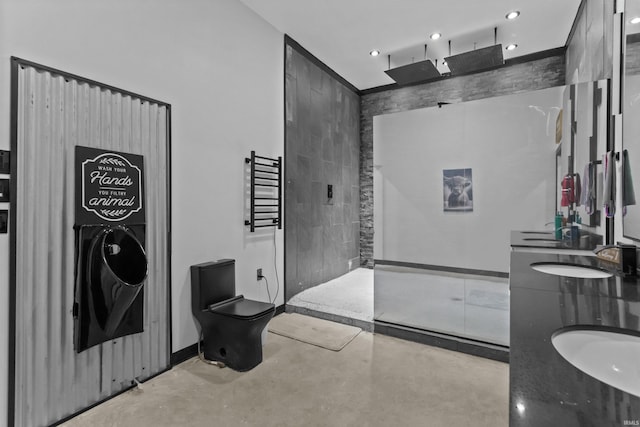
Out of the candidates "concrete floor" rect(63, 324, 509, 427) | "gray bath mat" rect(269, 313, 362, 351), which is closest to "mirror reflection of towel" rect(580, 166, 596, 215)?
"concrete floor" rect(63, 324, 509, 427)

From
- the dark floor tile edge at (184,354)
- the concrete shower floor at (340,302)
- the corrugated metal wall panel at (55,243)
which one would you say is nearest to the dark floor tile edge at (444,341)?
the concrete shower floor at (340,302)

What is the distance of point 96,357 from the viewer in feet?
6.49

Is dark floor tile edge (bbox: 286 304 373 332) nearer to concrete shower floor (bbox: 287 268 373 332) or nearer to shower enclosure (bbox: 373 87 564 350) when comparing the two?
concrete shower floor (bbox: 287 268 373 332)

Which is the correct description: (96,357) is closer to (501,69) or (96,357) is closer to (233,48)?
(233,48)

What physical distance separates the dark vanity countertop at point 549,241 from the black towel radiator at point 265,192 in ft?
6.91

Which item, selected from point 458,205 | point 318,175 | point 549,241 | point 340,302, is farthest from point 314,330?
point 549,241

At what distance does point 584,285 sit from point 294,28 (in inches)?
136

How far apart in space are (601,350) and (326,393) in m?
1.72

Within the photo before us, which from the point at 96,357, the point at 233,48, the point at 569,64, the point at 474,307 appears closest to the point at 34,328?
the point at 96,357

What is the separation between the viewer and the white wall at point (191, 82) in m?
1.77

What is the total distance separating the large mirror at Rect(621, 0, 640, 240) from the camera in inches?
63.7

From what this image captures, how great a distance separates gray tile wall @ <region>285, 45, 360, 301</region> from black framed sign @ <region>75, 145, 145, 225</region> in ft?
5.59

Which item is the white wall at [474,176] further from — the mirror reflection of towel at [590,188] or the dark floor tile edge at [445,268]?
the mirror reflection of towel at [590,188]

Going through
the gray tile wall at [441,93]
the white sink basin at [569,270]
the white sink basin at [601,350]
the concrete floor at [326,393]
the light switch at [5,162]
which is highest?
the gray tile wall at [441,93]
